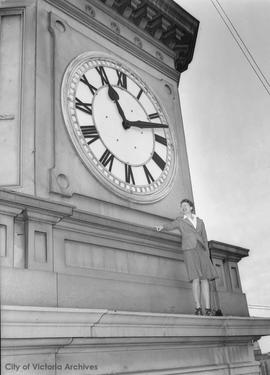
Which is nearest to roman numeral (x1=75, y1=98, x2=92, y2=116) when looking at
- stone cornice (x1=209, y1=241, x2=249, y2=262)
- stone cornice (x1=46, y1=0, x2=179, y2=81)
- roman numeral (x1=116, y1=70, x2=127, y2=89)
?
roman numeral (x1=116, y1=70, x2=127, y2=89)

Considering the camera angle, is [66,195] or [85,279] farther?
[66,195]

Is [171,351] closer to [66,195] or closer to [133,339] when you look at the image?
[133,339]

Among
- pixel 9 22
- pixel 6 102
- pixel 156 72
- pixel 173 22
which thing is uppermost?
pixel 173 22

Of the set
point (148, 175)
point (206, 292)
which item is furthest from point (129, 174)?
point (206, 292)

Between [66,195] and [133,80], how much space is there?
2347mm

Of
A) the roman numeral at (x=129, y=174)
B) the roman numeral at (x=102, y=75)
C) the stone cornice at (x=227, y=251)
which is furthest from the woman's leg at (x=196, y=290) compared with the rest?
the roman numeral at (x=102, y=75)

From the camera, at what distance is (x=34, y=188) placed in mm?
4727

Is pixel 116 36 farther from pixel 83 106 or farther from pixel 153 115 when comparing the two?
pixel 83 106

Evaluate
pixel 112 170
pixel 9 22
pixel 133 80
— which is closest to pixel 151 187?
pixel 112 170

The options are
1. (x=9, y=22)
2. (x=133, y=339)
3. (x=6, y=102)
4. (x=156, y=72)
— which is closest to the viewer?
(x=133, y=339)

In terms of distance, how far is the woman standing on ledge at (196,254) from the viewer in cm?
513

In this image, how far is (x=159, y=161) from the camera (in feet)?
20.9

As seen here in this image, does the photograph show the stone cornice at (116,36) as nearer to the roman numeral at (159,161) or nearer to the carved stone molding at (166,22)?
the carved stone molding at (166,22)

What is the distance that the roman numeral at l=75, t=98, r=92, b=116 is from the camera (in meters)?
5.63
